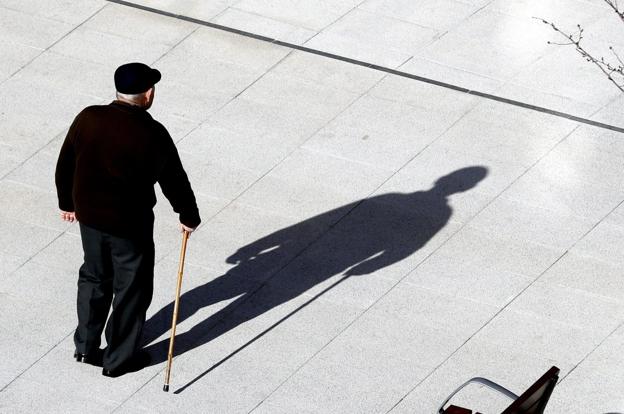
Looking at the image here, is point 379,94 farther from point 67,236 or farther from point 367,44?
point 67,236

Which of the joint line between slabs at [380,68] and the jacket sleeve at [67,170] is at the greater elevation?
Result: the jacket sleeve at [67,170]

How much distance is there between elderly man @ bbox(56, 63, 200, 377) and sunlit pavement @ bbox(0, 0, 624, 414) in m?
0.28

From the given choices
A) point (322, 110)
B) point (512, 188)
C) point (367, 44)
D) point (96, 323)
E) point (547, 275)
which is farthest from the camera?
point (367, 44)

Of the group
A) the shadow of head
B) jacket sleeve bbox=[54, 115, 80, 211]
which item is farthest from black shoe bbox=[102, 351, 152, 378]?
the shadow of head

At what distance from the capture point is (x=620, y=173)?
1043cm

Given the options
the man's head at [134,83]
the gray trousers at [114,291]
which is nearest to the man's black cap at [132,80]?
the man's head at [134,83]

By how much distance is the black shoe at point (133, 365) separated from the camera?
844 cm

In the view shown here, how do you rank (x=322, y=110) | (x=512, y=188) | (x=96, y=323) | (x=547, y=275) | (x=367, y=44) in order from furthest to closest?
(x=367, y=44), (x=322, y=110), (x=512, y=188), (x=547, y=275), (x=96, y=323)

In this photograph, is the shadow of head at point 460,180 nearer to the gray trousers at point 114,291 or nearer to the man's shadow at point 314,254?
the man's shadow at point 314,254

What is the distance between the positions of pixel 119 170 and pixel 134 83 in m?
0.49

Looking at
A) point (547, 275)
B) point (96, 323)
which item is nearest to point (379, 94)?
point (547, 275)

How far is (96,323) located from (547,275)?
3.03m

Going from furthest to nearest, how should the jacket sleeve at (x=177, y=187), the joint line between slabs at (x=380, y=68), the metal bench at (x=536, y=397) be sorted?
the joint line between slabs at (x=380, y=68) < the jacket sleeve at (x=177, y=187) < the metal bench at (x=536, y=397)

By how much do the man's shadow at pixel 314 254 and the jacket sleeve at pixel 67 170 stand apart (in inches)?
44.4
